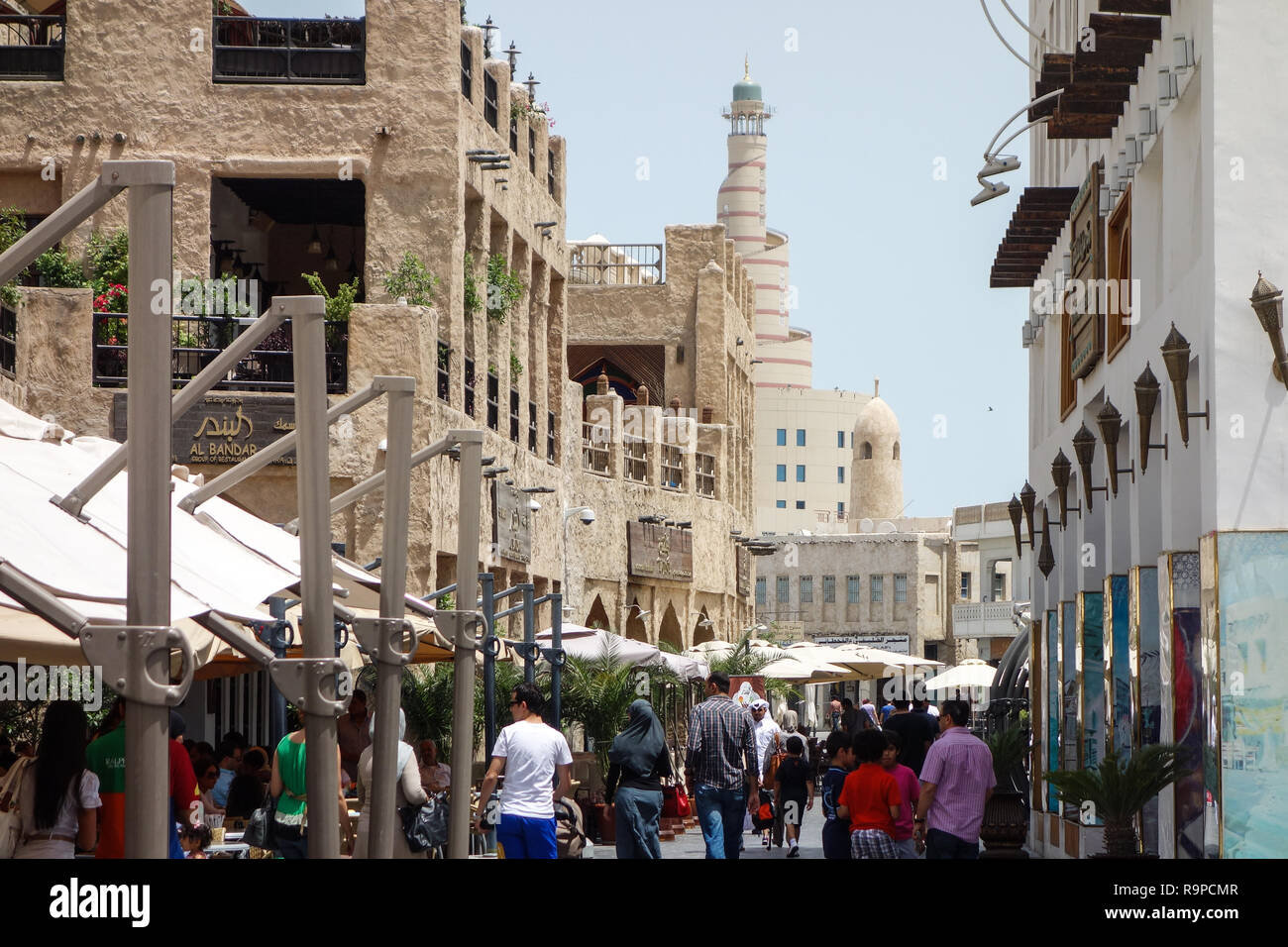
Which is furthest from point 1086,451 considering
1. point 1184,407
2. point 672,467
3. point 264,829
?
point 672,467

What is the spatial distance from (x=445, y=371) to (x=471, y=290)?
1.94 meters

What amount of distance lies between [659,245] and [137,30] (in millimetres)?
23360

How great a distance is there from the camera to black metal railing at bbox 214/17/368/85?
2589 centimetres

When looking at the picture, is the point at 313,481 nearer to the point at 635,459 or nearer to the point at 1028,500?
the point at 1028,500

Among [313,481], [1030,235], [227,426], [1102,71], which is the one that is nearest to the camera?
[313,481]

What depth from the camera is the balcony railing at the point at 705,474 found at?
143 feet

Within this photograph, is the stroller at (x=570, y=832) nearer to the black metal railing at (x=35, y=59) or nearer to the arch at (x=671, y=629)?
the black metal railing at (x=35, y=59)

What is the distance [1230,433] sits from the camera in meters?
12.4

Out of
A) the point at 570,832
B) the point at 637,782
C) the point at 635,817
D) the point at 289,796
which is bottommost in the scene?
the point at 570,832

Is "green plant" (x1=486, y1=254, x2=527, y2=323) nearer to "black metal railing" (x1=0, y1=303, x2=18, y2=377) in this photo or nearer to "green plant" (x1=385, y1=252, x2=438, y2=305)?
"green plant" (x1=385, y1=252, x2=438, y2=305)

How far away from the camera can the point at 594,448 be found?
36.6m

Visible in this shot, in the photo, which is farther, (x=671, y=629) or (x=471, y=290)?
(x=671, y=629)

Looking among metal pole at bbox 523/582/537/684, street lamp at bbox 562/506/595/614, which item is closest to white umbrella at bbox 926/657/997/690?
street lamp at bbox 562/506/595/614

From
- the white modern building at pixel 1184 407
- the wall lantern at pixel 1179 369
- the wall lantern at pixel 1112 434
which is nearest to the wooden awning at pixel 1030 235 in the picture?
the white modern building at pixel 1184 407
